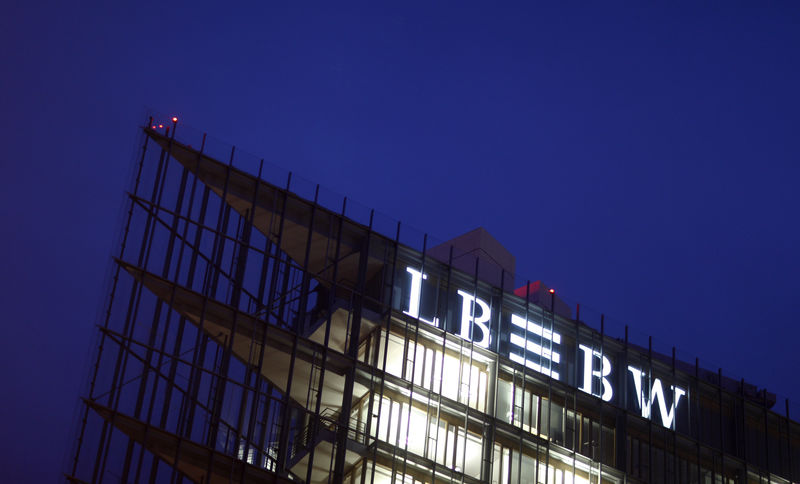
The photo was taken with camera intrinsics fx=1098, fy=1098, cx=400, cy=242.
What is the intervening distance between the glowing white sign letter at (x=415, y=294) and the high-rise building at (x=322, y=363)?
74 millimetres

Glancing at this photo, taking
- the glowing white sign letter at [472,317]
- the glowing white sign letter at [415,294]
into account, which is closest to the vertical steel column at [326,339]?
the glowing white sign letter at [415,294]

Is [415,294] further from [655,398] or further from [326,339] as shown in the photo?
[655,398]

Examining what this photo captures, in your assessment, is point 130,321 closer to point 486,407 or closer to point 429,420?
point 429,420

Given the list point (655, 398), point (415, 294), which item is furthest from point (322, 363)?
point (655, 398)

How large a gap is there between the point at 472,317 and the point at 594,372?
7.80 metres

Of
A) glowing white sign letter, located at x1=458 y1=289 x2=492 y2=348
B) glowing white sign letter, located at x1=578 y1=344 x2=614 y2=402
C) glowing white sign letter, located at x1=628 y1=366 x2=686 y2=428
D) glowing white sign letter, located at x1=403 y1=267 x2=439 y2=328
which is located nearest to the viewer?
glowing white sign letter, located at x1=403 y1=267 x2=439 y2=328

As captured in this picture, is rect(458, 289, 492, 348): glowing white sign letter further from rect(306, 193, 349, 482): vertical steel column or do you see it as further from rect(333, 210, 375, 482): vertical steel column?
rect(306, 193, 349, 482): vertical steel column

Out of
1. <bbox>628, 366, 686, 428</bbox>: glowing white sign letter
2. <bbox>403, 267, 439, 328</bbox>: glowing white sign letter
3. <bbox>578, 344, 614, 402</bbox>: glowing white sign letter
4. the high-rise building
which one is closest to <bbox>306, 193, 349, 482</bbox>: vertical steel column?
the high-rise building

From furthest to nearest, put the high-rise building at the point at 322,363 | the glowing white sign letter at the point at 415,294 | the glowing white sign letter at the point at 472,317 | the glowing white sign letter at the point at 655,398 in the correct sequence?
the glowing white sign letter at the point at 655,398, the glowing white sign letter at the point at 472,317, the glowing white sign letter at the point at 415,294, the high-rise building at the point at 322,363

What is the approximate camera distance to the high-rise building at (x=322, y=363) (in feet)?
141

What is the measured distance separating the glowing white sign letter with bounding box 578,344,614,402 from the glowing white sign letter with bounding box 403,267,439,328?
9092 mm

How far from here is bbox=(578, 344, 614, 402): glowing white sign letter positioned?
177 ft

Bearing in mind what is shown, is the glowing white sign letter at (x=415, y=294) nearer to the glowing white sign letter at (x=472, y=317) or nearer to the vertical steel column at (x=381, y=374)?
the vertical steel column at (x=381, y=374)

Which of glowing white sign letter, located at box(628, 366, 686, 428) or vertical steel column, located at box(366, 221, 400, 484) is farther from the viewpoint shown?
glowing white sign letter, located at box(628, 366, 686, 428)
